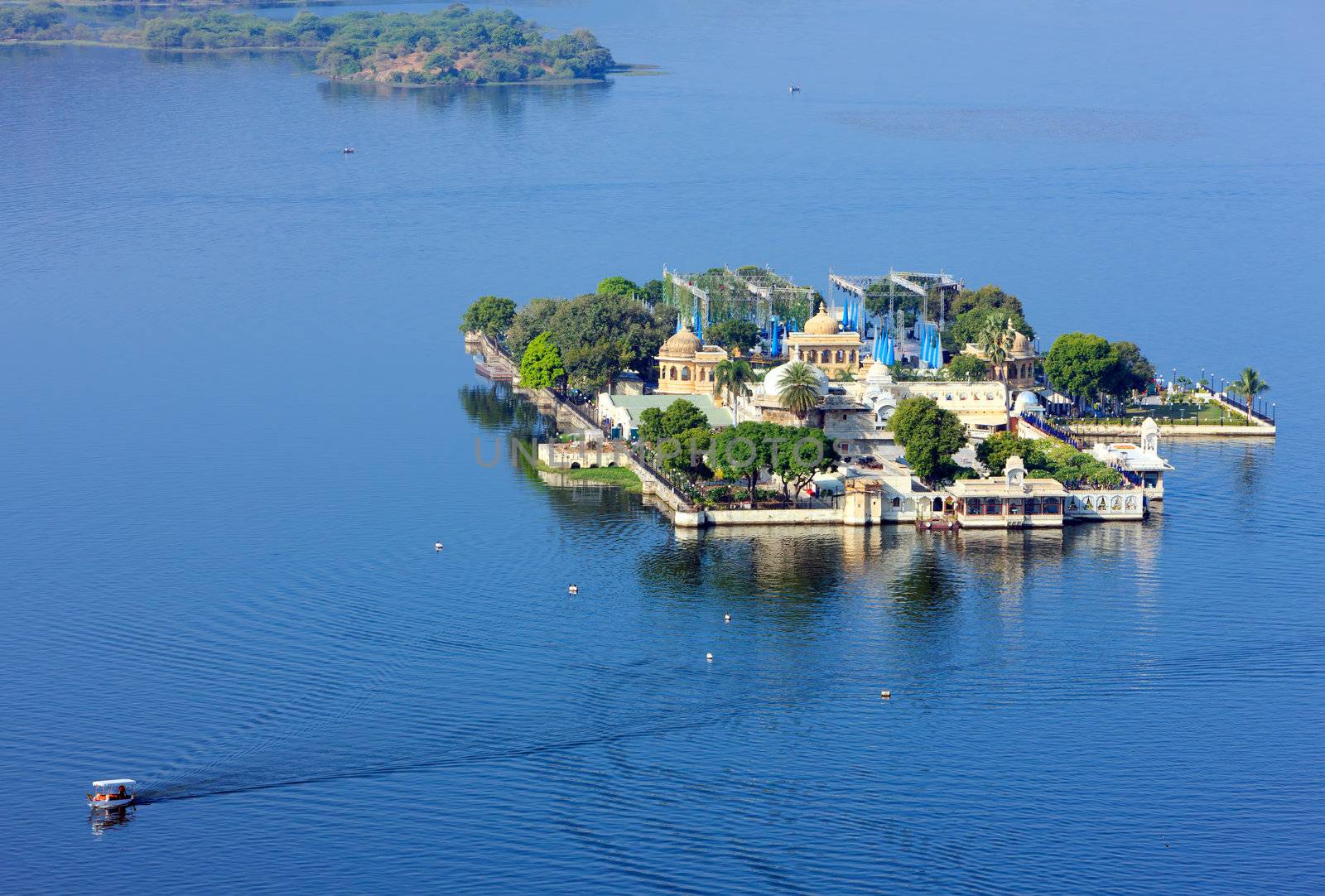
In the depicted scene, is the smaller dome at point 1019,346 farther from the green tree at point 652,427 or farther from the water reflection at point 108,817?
the water reflection at point 108,817

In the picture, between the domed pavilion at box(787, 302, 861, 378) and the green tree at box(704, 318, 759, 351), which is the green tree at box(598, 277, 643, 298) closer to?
the green tree at box(704, 318, 759, 351)

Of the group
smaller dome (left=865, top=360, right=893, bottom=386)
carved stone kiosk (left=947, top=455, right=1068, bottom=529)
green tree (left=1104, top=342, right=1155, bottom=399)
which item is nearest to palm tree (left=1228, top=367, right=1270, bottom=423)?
green tree (left=1104, top=342, right=1155, bottom=399)

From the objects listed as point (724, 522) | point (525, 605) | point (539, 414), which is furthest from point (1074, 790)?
point (539, 414)

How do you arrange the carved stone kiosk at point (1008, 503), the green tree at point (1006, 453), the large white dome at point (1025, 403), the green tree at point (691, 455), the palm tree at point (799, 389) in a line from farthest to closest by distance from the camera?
the large white dome at point (1025, 403) < the palm tree at point (799, 389) < the green tree at point (691, 455) < the green tree at point (1006, 453) < the carved stone kiosk at point (1008, 503)

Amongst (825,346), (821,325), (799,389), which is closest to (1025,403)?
(825,346)

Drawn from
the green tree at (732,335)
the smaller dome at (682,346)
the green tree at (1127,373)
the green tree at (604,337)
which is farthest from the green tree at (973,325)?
the green tree at (604,337)

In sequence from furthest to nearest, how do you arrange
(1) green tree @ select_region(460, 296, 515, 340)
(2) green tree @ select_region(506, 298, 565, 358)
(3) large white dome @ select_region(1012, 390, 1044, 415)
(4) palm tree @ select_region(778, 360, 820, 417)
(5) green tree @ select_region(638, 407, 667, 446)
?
(1) green tree @ select_region(460, 296, 515, 340), (2) green tree @ select_region(506, 298, 565, 358), (3) large white dome @ select_region(1012, 390, 1044, 415), (4) palm tree @ select_region(778, 360, 820, 417), (5) green tree @ select_region(638, 407, 667, 446)

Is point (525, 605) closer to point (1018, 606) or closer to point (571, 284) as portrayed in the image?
point (1018, 606)
